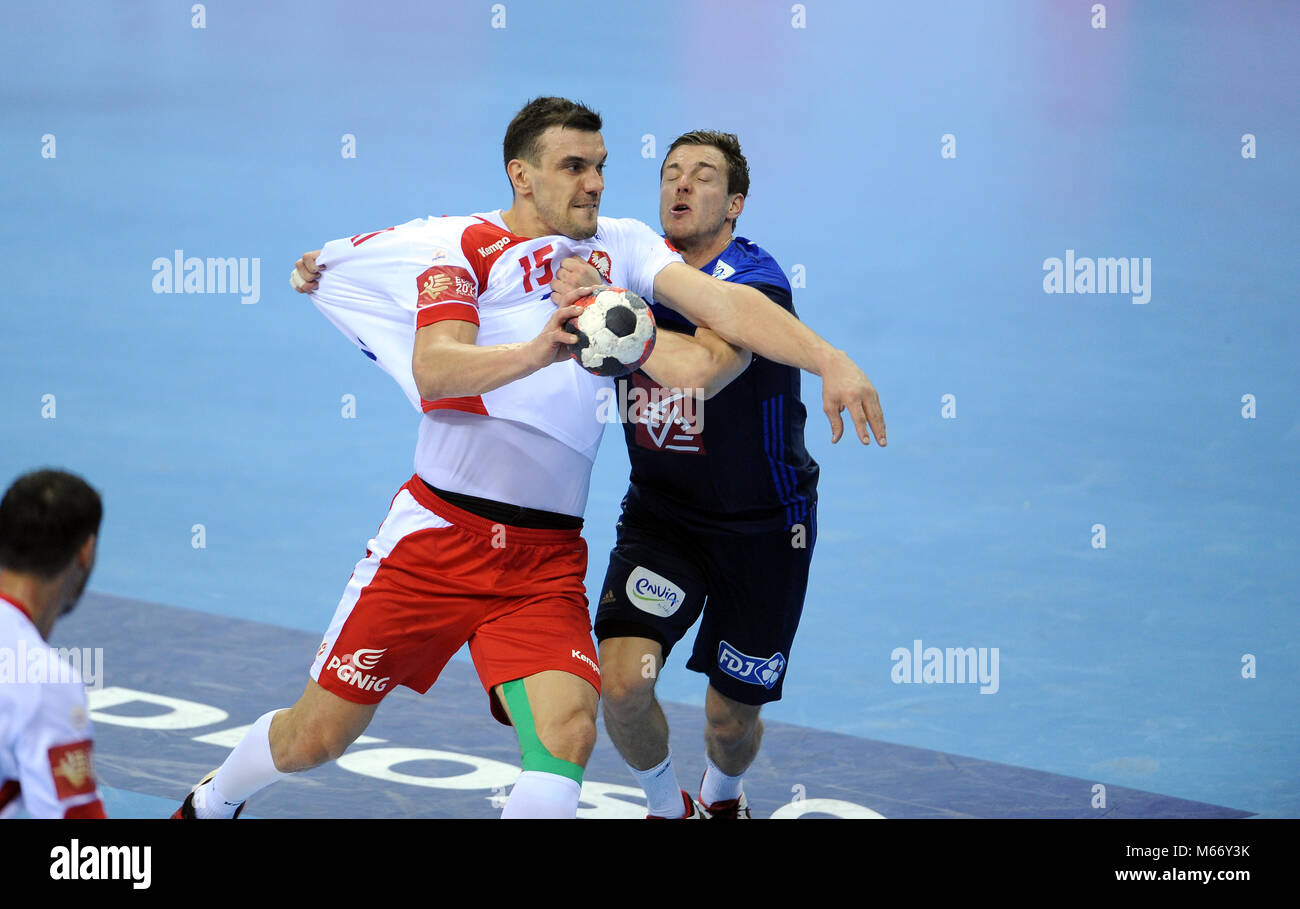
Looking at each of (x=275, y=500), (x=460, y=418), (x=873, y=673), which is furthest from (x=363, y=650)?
(x=275, y=500)

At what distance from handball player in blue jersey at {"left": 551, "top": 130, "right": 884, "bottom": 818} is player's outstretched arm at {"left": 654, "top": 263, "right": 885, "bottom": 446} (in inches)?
14.1

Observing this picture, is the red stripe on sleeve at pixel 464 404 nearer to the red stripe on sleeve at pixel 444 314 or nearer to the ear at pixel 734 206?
the red stripe on sleeve at pixel 444 314

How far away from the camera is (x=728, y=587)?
5.45 meters

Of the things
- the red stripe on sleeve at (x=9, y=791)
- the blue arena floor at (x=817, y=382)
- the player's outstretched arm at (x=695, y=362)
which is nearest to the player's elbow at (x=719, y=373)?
the player's outstretched arm at (x=695, y=362)

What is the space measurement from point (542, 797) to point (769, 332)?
157 centimetres

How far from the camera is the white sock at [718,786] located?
18.6 feet

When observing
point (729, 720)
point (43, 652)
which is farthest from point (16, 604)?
point (729, 720)

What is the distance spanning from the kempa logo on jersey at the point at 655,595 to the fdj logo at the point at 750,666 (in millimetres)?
302

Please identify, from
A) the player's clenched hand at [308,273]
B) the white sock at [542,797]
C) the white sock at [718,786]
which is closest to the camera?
the white sock at [542,797]

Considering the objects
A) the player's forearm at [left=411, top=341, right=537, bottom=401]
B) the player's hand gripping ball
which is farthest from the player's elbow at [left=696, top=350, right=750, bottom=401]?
the player's forearm at [left=411, top=341, right=537, bottom=401]

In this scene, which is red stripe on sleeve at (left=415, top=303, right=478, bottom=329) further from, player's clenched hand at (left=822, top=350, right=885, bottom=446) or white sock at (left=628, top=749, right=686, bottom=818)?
white sock at (left=628, top=749, right=686, bottom=818)
